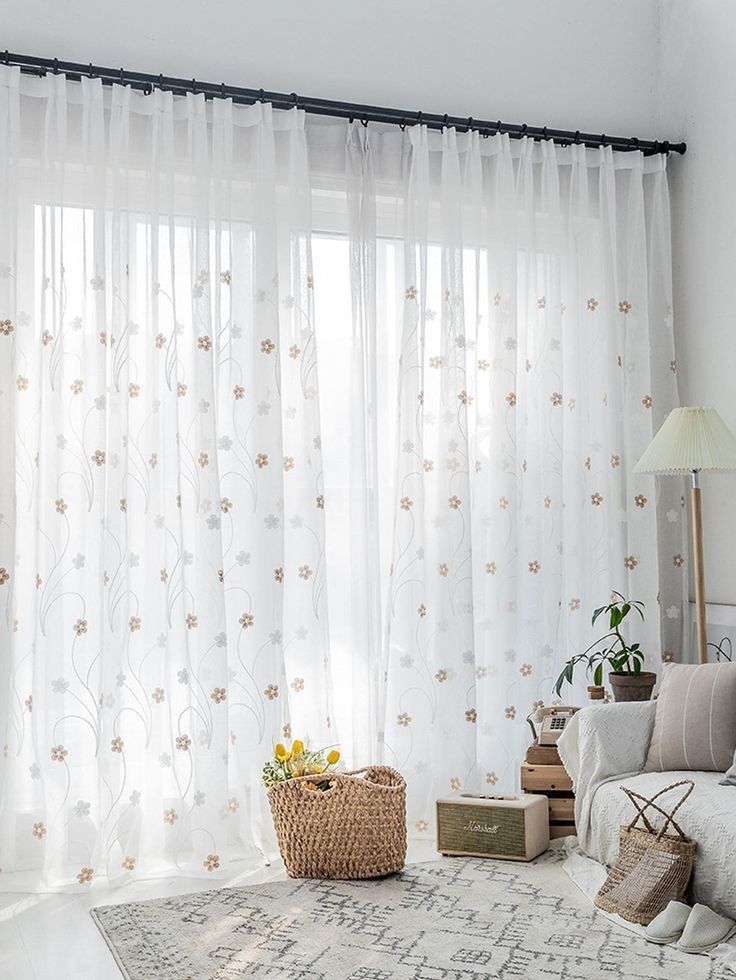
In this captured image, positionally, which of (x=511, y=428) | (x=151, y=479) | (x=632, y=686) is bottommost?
(x=632, y=686)

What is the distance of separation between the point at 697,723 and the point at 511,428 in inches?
45.1

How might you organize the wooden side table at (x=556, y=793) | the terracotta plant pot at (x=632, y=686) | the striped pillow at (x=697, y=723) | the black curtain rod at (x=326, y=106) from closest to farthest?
the striped pillow at (x=697, y=723), the black curtain rod at (x=326, y=106), the wooden side table at (x=556, y=793), the terracotta plant pot at (x=632, y=686)

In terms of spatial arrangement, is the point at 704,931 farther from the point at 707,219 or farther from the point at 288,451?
the point at 707,219

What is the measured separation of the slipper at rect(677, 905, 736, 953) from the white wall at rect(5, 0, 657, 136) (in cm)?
266

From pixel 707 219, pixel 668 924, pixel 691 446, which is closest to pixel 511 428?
pixel 691 446

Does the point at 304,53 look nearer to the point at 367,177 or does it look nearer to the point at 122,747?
the point at 367,177

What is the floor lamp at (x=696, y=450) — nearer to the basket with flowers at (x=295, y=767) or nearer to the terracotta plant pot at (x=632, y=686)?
the terracotta plant pot at (x=632, y=686)

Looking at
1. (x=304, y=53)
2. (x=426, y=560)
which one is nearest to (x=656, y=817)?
(x=426, y=560)

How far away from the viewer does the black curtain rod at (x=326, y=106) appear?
10.4 feet

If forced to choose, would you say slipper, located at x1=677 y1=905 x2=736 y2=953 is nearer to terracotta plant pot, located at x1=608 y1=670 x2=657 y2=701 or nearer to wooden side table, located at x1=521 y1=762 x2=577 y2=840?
wooden side table, located at x1=521 y1=762 x2=577 y2=840

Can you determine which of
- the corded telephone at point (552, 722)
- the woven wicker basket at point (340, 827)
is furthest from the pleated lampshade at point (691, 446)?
the woven wicker basket at point (340, 827)

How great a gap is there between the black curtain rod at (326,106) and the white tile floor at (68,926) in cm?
236

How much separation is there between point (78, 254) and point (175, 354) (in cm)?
40

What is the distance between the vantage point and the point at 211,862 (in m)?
3.13
